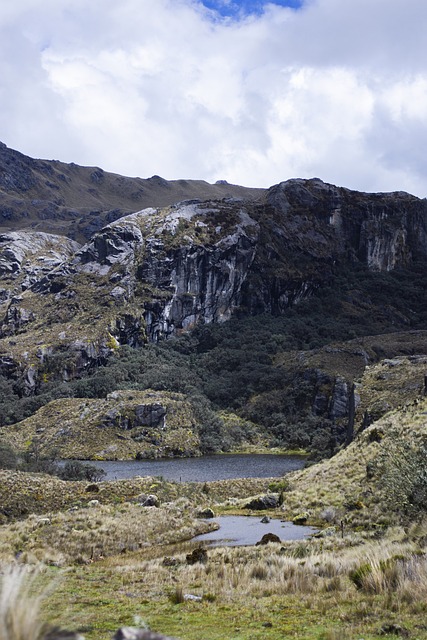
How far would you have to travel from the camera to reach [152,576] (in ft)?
50.1

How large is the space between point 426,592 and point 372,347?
118195mm

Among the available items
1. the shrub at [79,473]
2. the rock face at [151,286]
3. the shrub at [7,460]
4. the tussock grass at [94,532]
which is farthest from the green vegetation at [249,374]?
the tussock grass at [94,532]

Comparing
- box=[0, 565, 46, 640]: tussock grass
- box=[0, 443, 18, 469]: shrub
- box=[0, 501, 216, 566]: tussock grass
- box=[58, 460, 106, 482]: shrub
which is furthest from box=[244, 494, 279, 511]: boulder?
box=[0, 565, 46, 640]: tussock grass

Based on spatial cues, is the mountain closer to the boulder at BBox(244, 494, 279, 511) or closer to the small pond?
the boulder at BBox(244, 494, 279, 511)

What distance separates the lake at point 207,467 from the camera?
65312mm

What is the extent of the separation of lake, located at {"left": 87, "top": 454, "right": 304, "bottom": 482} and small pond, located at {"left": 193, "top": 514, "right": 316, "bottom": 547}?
29.6 m

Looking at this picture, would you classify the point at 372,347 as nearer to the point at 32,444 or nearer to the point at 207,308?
the point at 207,308

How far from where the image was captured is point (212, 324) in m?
165

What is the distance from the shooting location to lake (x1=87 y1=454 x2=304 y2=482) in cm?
6531

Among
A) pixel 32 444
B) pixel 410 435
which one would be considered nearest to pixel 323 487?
pixel 410 435

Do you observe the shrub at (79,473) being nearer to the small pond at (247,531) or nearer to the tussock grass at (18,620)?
the small pond at (247,531)

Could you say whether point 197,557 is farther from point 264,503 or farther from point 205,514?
point 264,503

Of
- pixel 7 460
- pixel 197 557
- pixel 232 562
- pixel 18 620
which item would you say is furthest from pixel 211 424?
pixel 18 620

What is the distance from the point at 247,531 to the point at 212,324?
138350mm
